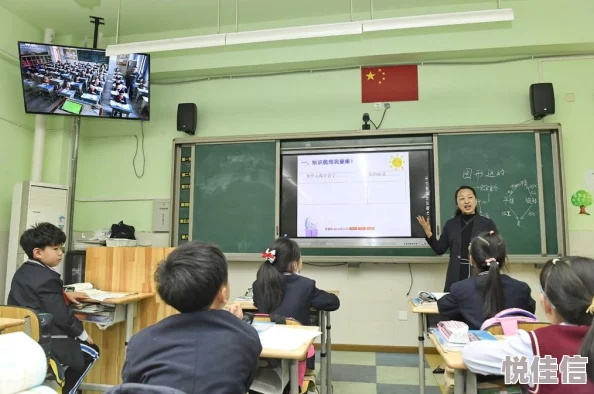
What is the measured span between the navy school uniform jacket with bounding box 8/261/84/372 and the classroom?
5.43 feet

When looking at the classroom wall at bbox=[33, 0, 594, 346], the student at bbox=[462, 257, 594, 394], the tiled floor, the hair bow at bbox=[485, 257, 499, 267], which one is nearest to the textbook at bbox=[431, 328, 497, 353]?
the student at bbox=[462, 257, 594, 394]

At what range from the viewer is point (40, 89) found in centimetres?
401

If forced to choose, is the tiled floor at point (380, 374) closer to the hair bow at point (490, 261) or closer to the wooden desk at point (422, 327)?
the wooden desk at point (422, 327)

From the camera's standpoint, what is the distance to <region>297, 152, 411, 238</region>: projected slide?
3.95 m

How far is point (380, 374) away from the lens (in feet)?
11.0

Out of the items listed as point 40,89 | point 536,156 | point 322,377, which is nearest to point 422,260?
point 536,156

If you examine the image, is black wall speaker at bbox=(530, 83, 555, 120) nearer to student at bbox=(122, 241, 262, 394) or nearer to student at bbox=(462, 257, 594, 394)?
student at bbox=(462, 257, 594, 394)

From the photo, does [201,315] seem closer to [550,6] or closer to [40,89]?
[40,89]

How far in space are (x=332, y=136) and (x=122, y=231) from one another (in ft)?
8.09

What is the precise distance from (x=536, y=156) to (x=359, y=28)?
2111 mm

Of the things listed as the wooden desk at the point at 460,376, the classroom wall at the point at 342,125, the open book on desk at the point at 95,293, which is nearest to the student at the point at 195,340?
the wooden desk at the point at 460,376

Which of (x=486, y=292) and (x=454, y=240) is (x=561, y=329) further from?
(x=454, y=240)

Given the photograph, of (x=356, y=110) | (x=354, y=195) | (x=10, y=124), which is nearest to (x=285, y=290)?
(x=354, y=195)

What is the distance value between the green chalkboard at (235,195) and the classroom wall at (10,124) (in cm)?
185
